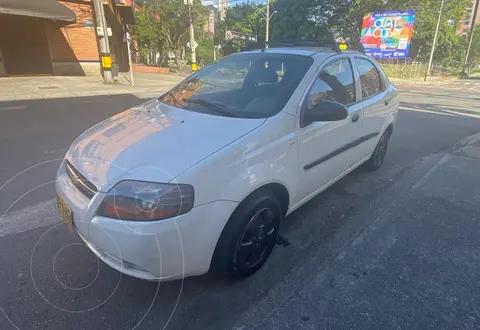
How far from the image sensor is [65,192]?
84.4 inches

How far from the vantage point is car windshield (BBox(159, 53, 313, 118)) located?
8.36ft

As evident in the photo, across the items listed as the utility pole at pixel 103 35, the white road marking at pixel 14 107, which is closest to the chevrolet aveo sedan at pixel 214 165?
the white road marking at pixel 14 107

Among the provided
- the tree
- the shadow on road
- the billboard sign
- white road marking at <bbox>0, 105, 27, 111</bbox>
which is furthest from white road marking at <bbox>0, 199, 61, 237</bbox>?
the billboard sign

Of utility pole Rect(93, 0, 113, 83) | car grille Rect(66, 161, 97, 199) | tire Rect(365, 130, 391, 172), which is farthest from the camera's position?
utility pole Rect(93, 0, 113, 83)

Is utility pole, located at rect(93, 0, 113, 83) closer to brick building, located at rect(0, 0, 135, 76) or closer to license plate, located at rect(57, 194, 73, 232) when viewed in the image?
brick building, located at rect(0, 0, 135, 76)

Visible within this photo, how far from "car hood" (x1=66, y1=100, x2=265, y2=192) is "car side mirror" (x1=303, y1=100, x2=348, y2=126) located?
47 cm

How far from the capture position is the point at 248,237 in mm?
2289

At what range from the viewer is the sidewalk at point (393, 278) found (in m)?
2.06

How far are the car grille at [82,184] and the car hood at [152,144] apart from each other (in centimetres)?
4

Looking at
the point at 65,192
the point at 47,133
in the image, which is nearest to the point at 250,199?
the point at 65,192

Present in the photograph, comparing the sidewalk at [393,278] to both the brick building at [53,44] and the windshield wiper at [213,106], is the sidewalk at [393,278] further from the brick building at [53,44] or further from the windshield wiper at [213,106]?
the brick building at [53,44]

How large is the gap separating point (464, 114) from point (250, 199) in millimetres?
11090

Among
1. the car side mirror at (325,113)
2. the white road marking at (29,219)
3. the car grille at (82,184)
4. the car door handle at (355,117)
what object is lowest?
the white road marking at (29,219)

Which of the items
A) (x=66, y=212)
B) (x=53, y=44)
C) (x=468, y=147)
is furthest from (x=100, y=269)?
(x=53, y=44)
